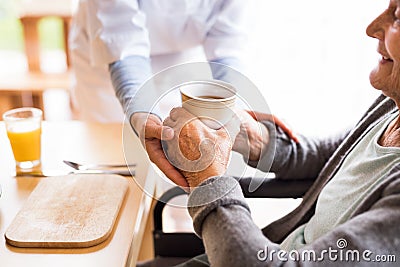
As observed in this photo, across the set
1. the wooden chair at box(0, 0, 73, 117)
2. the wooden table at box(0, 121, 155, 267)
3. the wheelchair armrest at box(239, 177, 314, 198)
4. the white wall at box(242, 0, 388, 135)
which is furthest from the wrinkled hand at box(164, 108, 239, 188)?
the wooden chair at box(0, 0, 73, 117)

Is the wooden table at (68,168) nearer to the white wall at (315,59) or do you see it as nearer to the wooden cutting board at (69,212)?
the wooden cutting board at (69,212)

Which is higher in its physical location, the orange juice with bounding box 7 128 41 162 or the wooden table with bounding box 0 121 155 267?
the orange juice with bounding box 7 128 41 162

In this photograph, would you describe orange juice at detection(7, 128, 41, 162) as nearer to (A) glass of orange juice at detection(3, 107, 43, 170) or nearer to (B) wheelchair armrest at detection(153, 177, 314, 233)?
(A) glass of orange juice at detection(3, 107, 43, 170)

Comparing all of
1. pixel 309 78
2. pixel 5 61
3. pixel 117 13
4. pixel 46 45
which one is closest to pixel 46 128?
pixel 117 13

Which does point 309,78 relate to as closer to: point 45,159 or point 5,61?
point 45,159

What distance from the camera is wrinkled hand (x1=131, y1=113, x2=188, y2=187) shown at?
927 millimetres

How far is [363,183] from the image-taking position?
2.91 feet

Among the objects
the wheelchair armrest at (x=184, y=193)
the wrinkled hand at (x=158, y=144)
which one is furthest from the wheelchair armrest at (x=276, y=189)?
the wrinkled hand at (x=158, y=144)

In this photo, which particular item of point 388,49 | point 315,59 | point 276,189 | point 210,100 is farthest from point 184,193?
point 315,59

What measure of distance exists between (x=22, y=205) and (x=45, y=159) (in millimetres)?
211

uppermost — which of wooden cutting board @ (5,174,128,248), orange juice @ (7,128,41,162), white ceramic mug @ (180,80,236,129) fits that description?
white ceramic mug @ (180,80,236,129)

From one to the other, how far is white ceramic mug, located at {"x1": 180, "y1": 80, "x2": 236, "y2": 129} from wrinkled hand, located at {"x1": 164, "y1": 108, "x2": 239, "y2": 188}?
0.01 m

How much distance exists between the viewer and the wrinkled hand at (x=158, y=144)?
93 cm

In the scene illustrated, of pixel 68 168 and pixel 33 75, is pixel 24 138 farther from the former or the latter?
pixel 33 75
